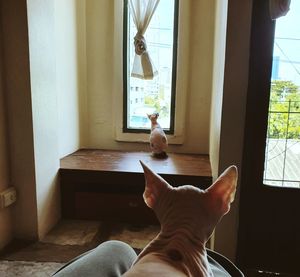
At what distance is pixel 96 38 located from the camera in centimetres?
319

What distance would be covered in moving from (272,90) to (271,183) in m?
0.53

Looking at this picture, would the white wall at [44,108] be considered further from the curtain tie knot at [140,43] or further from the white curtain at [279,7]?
the white curtain at [279,7]

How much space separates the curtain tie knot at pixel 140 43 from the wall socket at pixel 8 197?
160 cm

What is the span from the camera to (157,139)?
289 cm

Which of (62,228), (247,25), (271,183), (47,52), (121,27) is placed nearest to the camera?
(247,25)

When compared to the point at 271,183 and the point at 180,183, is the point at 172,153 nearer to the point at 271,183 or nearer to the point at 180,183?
the point at 180,183

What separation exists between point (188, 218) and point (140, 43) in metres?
2.23

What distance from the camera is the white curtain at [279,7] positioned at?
155 cm

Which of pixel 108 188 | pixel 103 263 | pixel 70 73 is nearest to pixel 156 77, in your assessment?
pixel 70 73

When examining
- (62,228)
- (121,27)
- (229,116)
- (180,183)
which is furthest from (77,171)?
(121,27)

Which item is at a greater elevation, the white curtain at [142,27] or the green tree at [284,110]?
the white curtain at [142,27]

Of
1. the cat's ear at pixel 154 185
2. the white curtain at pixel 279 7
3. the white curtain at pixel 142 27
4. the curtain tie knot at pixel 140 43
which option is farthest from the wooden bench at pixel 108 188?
the cat's ear at pixel 154 185

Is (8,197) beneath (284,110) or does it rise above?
beneath

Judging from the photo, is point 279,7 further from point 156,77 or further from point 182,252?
point 156,77
